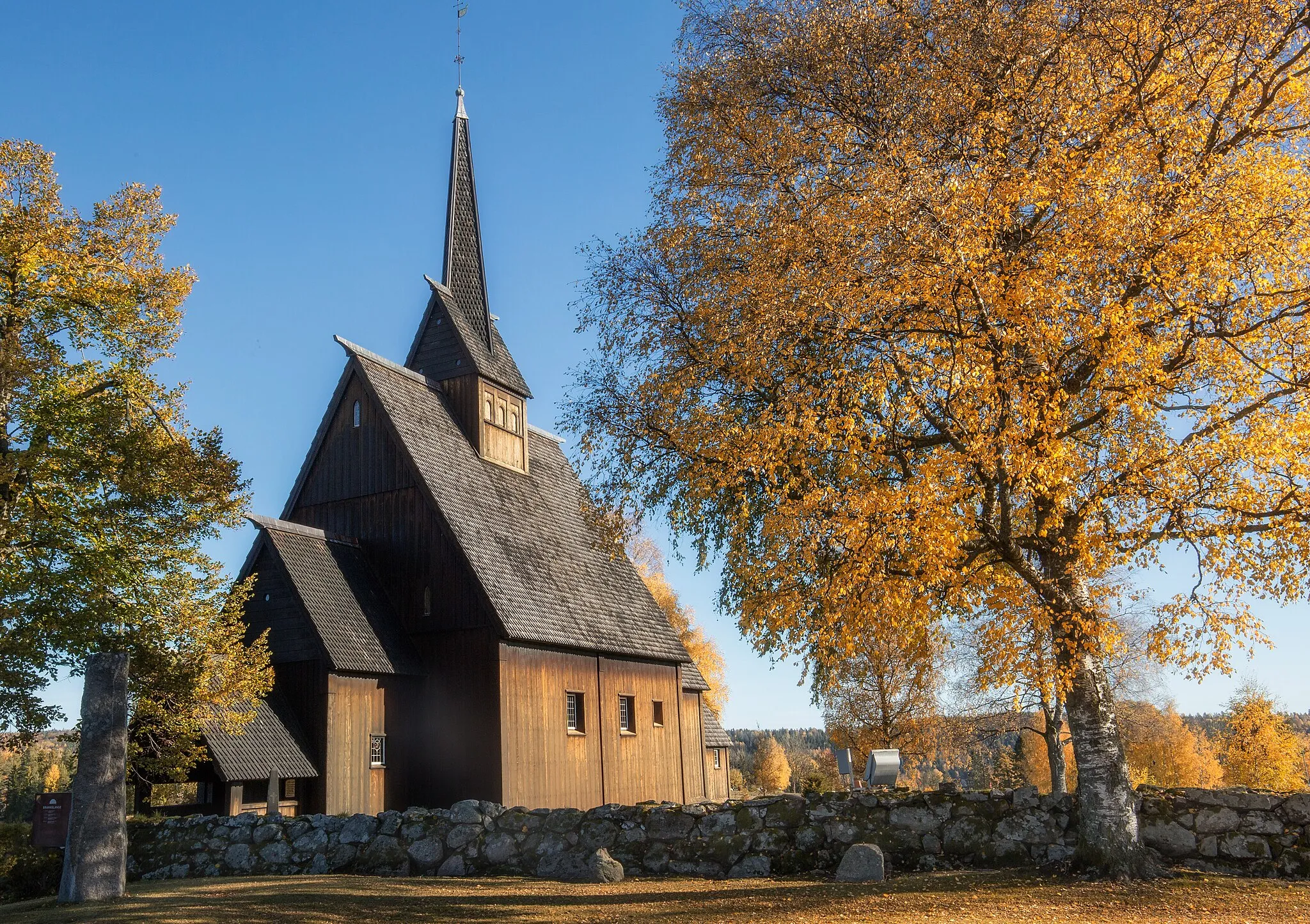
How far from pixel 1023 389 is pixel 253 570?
17922 mm

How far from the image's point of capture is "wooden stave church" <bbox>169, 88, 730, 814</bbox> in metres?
21.2

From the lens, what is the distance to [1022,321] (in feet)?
37.3

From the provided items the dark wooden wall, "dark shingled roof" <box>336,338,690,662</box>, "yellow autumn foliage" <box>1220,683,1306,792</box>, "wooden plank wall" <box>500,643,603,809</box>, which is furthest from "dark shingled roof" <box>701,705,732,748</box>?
"yellow autumn foliage" <box>1220,683,1306,792</box>

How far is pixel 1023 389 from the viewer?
1191cm

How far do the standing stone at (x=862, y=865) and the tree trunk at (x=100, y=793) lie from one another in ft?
30.6

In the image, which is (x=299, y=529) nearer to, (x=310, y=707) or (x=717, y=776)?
(x=310, y=707)

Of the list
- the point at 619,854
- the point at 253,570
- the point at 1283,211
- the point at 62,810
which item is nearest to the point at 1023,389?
the point at 1283,211

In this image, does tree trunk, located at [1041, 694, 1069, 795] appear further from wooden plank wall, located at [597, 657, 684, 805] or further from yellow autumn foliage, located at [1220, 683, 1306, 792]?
yellow autumn foliage, located at [1220, 683, 1306, 792]

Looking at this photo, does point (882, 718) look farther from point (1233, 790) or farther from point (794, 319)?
point (794, 319)

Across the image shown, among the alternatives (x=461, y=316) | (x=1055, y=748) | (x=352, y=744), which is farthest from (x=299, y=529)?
(x=1055, y=748)

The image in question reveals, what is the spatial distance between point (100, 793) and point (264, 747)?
6743 millimetres

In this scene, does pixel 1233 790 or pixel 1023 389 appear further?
pixel 1233 790

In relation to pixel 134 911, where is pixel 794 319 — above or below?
above

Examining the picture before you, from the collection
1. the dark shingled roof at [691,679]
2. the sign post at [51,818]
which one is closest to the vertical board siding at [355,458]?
the dark shingled roof at [691,679]
